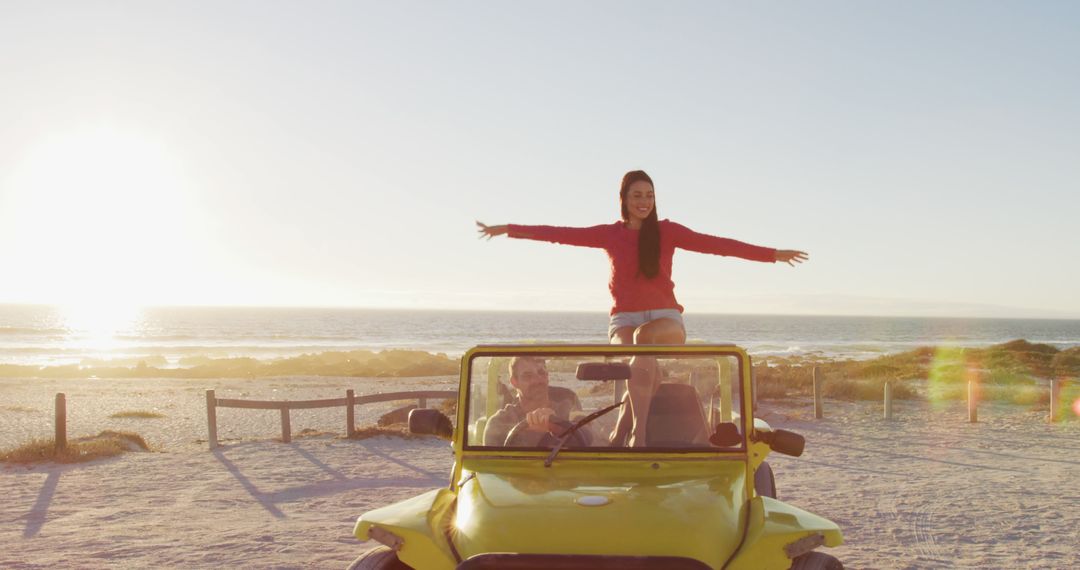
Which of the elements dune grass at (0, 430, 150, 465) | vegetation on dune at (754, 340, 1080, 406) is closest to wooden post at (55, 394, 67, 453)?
dune grass at (0, 430, 150, 465)

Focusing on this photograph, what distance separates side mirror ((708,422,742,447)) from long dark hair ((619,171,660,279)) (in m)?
1.31

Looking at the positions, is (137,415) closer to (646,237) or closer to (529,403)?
(646,237)

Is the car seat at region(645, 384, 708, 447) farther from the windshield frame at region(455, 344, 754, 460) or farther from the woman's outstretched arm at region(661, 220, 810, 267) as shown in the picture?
the woman's outstretched arm at region(661, 220, 810, 267)

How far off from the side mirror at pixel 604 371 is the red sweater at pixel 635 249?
3.23ft

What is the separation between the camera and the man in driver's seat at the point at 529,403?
4.54m

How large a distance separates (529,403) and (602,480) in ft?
2.13

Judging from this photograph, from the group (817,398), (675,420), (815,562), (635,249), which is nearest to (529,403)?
(675,420)

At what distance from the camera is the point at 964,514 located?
9172 millimetres

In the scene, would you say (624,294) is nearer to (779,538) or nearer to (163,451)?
(779,538)

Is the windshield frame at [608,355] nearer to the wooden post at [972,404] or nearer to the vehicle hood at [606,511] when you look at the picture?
the vehicle hood at [606,511]

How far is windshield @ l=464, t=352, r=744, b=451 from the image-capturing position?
4.41 m

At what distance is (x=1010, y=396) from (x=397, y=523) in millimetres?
24574

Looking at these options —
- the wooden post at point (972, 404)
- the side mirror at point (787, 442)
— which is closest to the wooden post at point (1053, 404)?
the wooden post at point (972, 404)

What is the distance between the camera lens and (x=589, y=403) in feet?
14.8
